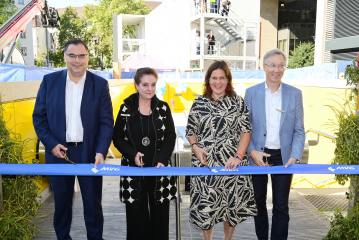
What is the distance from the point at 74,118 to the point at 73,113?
0.04 meters

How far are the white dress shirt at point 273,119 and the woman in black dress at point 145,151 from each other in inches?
32.2

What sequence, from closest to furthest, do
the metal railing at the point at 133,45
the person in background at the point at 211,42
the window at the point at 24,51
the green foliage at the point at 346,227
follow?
the green foliage at the point at 346,227
the person in background at the point at 211,42
the metal railing at the point at 133,45
the window at the point at 24,51

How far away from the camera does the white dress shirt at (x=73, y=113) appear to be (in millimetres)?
3204

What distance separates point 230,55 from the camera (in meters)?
27.3

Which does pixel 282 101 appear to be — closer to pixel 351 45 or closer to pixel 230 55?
pixel 351 45

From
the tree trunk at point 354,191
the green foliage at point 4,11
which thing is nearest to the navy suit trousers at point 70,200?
the tree trunk at point 354,191

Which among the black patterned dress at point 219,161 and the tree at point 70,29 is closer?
the black patterned dress at point 219,161

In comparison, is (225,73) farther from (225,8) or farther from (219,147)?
(225,8)

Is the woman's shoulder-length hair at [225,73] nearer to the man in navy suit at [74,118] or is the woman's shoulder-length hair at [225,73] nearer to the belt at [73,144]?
the man in navy suit at [74,118]

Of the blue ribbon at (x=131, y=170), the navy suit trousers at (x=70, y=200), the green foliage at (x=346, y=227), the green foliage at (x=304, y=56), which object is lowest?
the green foliage at (x=346, y=227)

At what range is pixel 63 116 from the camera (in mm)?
3174

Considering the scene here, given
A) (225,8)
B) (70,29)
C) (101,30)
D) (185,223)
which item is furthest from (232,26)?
(70,29)

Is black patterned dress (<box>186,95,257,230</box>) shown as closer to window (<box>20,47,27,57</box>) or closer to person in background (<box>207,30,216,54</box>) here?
person in background (<box>207,30,216,54</box>)

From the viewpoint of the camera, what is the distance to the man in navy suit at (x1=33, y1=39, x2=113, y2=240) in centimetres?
315
